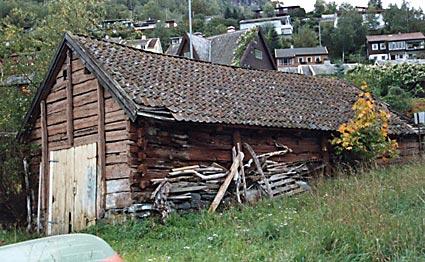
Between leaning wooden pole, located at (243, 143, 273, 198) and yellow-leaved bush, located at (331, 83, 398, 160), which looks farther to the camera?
yellow-leaved bush, located at (331, 83, 398, 160)

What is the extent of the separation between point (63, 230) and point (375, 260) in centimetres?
950

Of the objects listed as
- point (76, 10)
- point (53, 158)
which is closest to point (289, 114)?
point (53, 158)

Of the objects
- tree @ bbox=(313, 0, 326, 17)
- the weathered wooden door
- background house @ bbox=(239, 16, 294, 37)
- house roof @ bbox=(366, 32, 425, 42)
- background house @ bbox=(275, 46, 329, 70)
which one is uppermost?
tree @ bbox=(313, 0, 326, 17)

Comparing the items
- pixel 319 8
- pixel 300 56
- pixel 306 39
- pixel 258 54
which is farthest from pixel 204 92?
pixel 319 8

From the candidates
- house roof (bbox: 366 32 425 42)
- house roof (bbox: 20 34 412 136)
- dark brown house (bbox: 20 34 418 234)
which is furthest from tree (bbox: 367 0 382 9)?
dark brown house (bbox: 20 34 418 234)

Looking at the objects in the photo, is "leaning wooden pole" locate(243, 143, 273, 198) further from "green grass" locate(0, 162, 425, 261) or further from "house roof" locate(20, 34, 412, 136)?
"green grass" locate(0, 162, 425, 261)

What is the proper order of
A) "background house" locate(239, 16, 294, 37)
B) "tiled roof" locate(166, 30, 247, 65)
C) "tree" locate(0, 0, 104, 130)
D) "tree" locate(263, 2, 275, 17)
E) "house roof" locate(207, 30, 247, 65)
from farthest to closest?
"tree" locate(263, 2, 275, 17) → "background house" locate(239, 16, 294, 37) → "house roof" locate(207, 30, 247, 65) → "tiled roof" locate(166, 30, 247, 65) → "tree" locate(0, 0, 104, 130)

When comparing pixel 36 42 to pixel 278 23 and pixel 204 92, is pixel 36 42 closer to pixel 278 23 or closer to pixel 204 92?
pixel 204 92

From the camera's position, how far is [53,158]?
565 inches

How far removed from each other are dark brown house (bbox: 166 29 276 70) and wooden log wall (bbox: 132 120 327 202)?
19.6 meters

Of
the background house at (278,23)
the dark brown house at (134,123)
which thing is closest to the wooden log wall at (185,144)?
the dark brown house at (134,123)

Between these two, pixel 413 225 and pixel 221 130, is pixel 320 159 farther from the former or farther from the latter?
pixel 413 225

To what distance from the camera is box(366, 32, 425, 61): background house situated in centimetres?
7693

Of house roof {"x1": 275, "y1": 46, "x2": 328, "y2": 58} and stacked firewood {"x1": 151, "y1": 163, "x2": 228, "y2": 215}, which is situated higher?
house roof {"x1": 275, "y1": 46, "x2": 328, "y2": 58}
